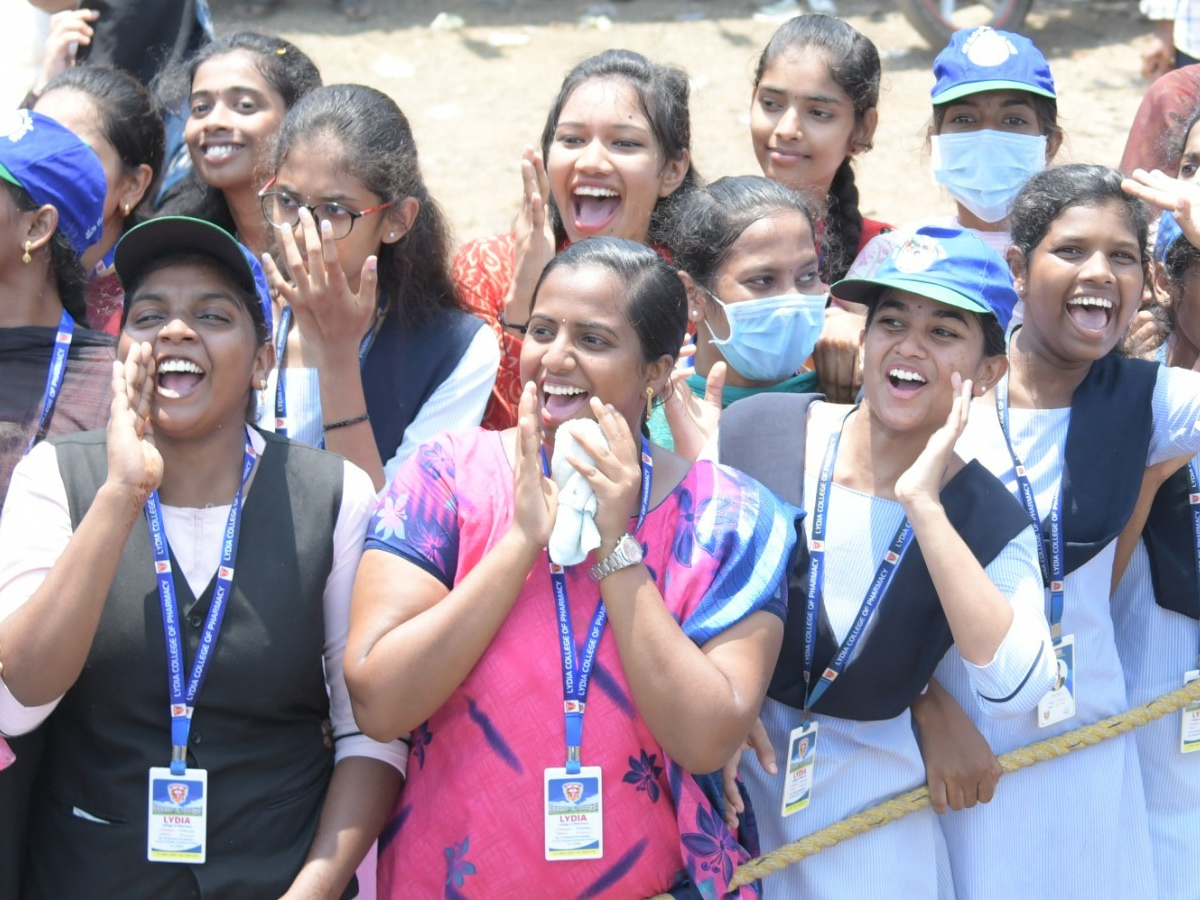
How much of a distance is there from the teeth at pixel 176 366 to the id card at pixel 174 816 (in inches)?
31.8

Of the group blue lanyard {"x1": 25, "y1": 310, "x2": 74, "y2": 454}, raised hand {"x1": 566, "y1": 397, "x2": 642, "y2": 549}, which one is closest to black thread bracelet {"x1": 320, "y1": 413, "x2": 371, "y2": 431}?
blue lanyard {"x1": 25, "y1": 310, "x2": 74, "y2": 454}

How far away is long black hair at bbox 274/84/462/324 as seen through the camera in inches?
152

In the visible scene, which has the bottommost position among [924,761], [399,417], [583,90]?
[924,761]

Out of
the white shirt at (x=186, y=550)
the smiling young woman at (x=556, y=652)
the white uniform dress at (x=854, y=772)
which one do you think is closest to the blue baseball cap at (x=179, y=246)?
the white shirt at (x=186, y=550)

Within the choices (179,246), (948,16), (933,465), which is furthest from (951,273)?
(948,16)

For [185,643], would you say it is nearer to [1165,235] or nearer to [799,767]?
[799,767]

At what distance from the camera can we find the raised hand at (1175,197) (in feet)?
12.3

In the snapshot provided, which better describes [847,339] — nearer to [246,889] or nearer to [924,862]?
[924,862]

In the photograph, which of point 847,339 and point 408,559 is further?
point 847,339

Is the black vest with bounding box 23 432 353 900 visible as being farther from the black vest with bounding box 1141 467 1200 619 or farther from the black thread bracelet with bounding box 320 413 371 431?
the black vest with bounding box 1141 467 1200 619

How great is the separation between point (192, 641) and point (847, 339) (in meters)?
2.05

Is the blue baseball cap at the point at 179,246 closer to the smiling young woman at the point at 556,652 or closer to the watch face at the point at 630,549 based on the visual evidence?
the smiling young woman at the point at 556,652

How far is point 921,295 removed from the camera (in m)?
3.23

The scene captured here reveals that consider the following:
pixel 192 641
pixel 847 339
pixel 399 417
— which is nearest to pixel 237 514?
pixel 192 641
